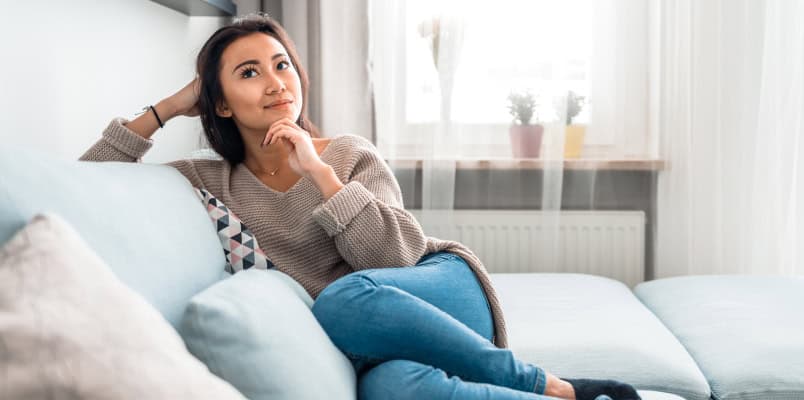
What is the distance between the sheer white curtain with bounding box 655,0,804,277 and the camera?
2695 millimetres

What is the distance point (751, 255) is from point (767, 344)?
45.5 inches

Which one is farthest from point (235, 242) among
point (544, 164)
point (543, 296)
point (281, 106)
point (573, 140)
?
point (573, 140)

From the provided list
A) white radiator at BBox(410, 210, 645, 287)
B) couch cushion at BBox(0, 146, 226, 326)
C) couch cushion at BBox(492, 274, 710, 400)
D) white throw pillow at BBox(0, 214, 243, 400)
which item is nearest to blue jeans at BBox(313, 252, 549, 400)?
couch cushion at BBox(0, 146, 226, 326)

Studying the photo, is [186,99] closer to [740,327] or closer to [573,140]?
[740,327]

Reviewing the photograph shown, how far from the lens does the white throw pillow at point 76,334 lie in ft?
2.38

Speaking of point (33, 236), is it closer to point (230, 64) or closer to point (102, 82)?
point (230, 64)

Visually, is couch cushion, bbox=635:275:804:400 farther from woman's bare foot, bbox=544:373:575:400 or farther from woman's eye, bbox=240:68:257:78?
woman's eye, bbox=240:68:257:78

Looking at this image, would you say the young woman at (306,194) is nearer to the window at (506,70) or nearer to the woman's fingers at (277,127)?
the woman's fingers at (277,127)

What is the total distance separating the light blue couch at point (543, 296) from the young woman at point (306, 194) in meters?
0.16

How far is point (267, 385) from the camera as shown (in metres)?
1.04

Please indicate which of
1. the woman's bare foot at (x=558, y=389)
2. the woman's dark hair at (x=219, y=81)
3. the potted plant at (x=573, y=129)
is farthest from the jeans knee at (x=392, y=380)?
the potted plant at (x=573, y=129)

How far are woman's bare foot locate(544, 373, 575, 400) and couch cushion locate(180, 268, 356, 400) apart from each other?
0.37 m

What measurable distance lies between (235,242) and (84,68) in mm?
571

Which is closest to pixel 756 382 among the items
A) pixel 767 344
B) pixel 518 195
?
pixel 767 344
